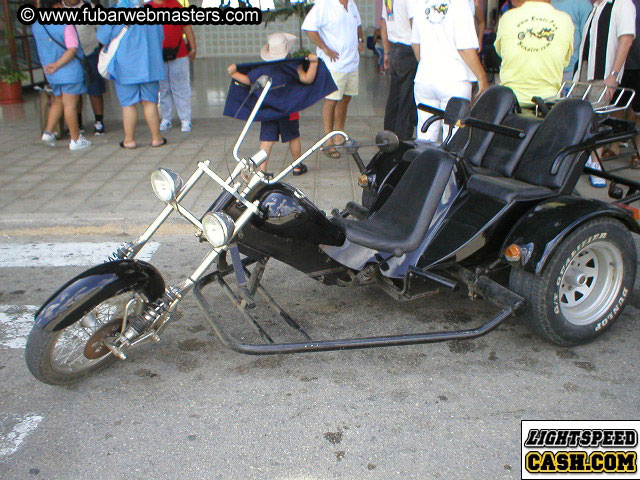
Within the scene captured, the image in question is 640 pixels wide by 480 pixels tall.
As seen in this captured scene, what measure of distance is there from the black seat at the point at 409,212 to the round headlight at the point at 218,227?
764 mm

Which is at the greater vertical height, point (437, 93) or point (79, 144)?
point (437, 93)

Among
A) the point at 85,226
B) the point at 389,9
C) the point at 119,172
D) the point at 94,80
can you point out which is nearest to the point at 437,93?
the point at 389,9

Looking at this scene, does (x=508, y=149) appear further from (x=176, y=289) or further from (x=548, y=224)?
(x=176, y=289)

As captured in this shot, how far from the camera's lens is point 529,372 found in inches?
127

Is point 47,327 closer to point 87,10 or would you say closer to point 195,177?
point 195,177

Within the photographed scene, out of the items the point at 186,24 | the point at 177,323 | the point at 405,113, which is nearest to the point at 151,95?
the point at 186,24

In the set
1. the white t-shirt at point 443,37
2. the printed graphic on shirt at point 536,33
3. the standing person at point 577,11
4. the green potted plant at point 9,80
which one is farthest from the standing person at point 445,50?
the green potted plant at point 9,80

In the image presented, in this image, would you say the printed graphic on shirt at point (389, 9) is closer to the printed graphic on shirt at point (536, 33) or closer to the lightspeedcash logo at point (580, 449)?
the printed graphic on shirt at point (536, 33)

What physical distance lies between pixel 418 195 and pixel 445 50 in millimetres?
2401

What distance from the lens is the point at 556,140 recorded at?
355cm

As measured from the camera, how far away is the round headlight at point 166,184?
2900 millimetres

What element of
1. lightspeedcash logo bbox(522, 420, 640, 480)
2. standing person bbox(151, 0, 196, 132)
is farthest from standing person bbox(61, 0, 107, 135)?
lightspeedcash logo bbox(522, 420, 640, 480)

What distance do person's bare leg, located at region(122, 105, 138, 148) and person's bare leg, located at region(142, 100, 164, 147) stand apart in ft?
0.40

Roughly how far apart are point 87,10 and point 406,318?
585cm
